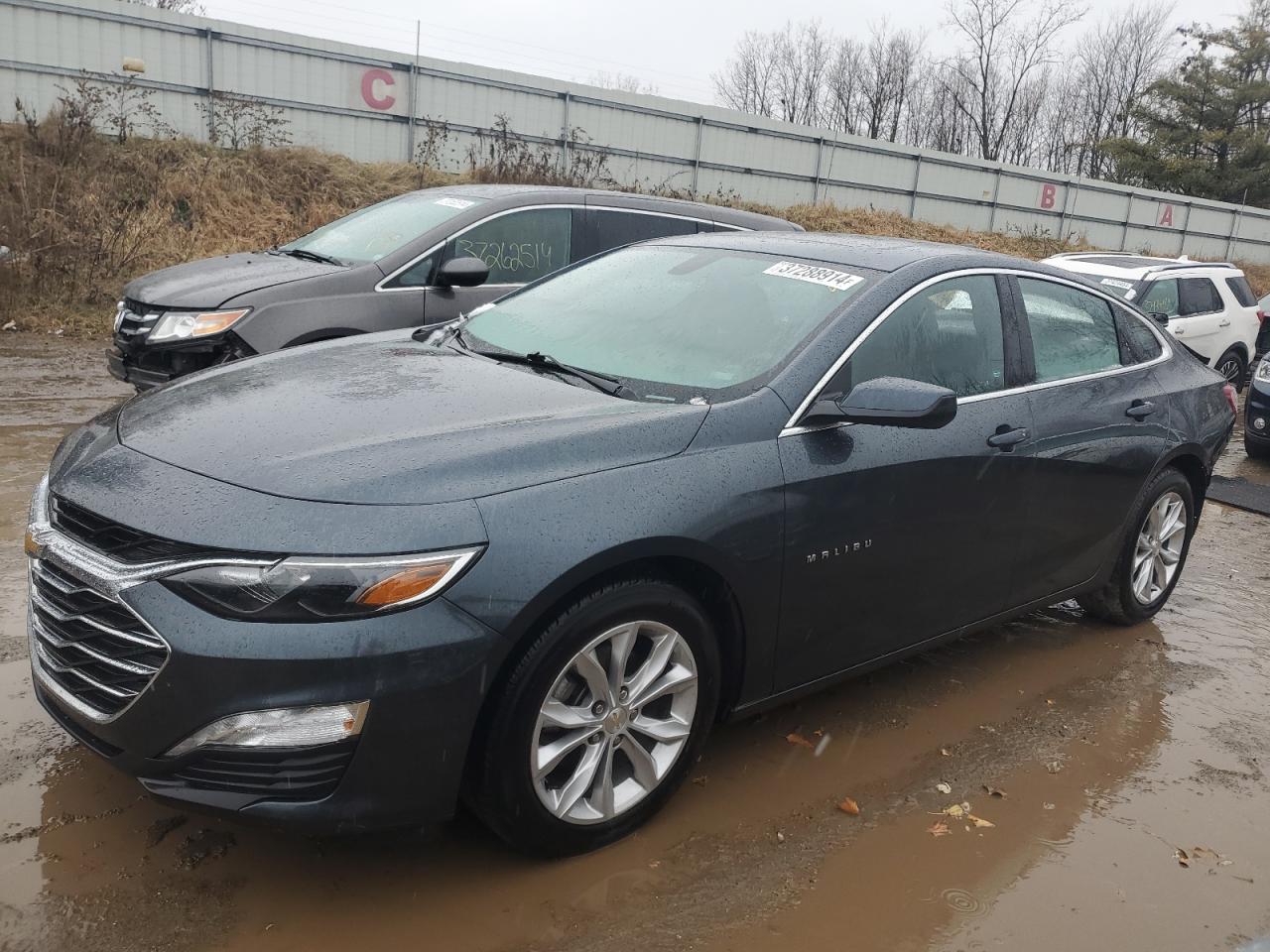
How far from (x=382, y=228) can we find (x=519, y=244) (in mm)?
934

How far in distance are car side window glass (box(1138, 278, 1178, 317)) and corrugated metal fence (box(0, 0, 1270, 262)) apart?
35.8 ft

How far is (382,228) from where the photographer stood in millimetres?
7398

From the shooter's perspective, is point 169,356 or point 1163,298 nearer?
point 169,356

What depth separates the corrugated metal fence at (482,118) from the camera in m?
15.6

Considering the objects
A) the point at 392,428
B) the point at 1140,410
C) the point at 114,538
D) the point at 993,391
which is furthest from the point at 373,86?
the point at 114,538

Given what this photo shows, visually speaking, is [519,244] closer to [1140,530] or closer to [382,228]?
[382,228]

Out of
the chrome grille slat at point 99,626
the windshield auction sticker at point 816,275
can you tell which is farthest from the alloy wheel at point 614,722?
the windshield auction sticker at point 816,275

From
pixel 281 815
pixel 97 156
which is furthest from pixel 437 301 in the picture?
pixel 97 156

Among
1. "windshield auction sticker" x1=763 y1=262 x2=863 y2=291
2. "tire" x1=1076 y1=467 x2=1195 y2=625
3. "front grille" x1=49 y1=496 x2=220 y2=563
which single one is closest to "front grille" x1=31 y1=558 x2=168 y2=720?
"front grille" x1=49 y1=496 x2=220 y2=563

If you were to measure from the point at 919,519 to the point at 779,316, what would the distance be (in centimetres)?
83

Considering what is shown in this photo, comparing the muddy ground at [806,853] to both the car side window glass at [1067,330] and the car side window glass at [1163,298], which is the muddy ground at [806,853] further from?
the car side window glass at [1163,298]

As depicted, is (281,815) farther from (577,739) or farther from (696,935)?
(696,935)

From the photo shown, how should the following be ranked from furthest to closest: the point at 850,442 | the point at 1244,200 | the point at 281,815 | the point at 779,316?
1. the point at 1244,200
2. the point at 779,316
3. the point at 850,442
4. the point at 281,815

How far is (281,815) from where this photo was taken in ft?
8.22
